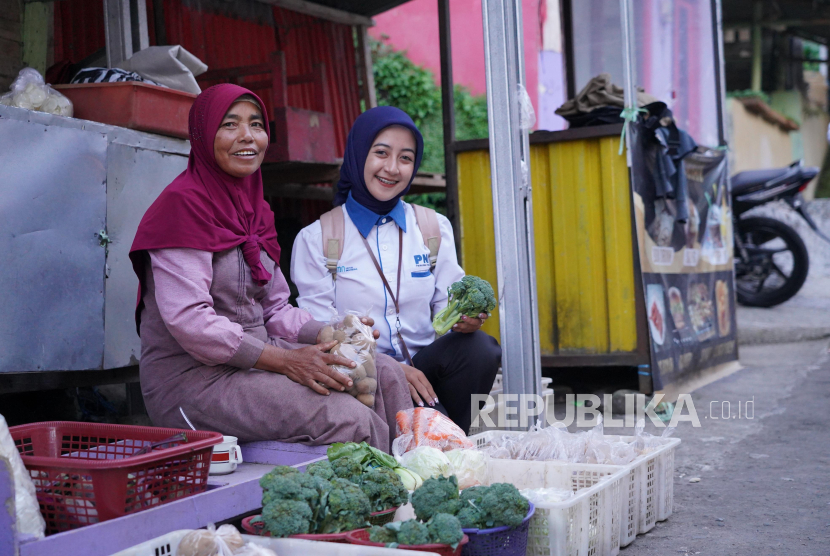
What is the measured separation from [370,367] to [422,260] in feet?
2.55

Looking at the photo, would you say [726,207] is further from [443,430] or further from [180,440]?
[180,440]

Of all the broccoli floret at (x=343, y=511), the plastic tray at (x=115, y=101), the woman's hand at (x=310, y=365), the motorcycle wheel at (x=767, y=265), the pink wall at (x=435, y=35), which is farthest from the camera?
the pink wall at (x=435, y=35)

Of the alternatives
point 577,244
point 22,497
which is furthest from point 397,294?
point 577,244

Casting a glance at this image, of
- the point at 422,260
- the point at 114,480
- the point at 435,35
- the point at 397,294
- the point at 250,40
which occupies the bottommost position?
the point at 114,480

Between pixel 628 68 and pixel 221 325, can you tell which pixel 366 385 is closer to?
pixel 221 325

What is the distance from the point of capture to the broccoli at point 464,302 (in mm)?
3154

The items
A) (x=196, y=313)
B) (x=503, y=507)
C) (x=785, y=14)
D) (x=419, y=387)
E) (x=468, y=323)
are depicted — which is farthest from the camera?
(x=785, y=14)

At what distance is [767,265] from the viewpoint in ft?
27.6

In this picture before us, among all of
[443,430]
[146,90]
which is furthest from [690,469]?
[146,90]

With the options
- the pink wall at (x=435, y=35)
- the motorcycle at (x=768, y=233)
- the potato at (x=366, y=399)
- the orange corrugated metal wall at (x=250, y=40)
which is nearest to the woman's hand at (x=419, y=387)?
the potato at (x=366, y=399)

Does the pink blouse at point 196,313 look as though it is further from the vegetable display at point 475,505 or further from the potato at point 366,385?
the vegetable display at point 475,505

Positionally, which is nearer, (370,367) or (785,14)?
(370,367)

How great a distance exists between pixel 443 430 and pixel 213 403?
2.61 ft

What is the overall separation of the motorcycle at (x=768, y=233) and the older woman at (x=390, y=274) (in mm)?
5879
